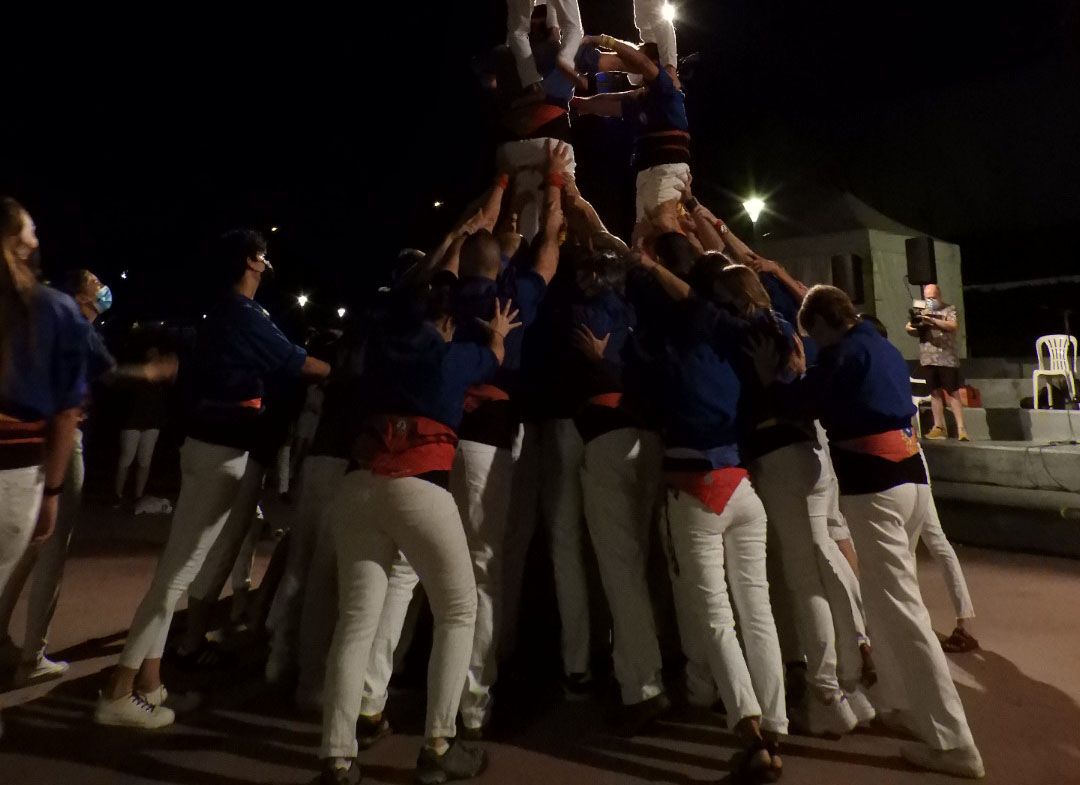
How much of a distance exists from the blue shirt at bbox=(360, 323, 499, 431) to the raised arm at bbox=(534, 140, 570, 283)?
3.48ft

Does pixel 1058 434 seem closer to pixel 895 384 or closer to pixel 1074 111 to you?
pixel 895 384

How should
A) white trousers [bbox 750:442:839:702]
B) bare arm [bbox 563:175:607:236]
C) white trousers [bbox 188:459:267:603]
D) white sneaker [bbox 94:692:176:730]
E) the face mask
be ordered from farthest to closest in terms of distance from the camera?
bare arm [bbox 563:175:607:236] → the face mask → white trousers [bbox 188:459:267:603] → white sneaker [bbox 94:692:176:730] → white trousers [bbox 750:442:839:702]

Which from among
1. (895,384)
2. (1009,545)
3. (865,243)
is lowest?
(1009,545)

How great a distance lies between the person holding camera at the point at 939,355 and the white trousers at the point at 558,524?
698 centimetres

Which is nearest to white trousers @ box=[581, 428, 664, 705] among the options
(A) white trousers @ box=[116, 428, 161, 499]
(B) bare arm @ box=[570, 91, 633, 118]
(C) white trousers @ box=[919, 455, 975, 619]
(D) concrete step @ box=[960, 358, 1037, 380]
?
(C) white trousers @ box=[919, 455, 975, 619]

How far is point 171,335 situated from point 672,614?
326cm

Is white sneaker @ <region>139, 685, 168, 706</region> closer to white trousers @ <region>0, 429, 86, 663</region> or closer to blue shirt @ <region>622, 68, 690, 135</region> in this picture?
white trousers @ <region>0, 429, 86, 663</region>

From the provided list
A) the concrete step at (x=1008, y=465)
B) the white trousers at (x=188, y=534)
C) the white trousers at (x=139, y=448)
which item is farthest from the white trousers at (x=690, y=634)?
the white trousers at (x=139, y=448)

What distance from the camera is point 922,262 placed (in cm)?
1075

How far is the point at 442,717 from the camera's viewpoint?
2.86m

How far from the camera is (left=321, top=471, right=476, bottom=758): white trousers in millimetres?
2740

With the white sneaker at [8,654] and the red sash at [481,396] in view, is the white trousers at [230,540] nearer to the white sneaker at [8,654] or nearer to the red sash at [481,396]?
the white sneaker at [8,654]

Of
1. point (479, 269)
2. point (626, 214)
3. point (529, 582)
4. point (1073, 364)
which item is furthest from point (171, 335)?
point (1073, 364)

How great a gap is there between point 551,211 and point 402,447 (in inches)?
90.7
